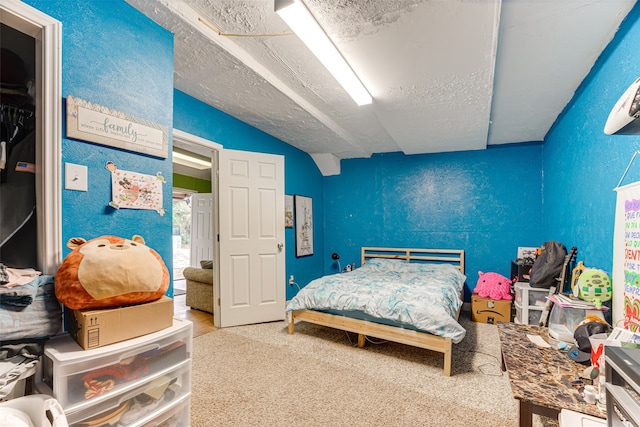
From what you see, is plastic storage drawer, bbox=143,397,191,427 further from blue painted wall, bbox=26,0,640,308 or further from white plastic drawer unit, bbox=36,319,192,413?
blue painted wall, bbox=26,0,640,308

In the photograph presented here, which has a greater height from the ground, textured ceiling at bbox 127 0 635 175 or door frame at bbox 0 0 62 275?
textured ceiling at bbox 127 0 635 175

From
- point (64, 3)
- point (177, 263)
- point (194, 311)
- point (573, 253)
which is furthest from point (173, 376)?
point (177, 263)

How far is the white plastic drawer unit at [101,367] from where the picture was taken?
109 cm

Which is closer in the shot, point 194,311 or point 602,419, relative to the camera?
point 602,419

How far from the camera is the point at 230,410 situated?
6.07 feet

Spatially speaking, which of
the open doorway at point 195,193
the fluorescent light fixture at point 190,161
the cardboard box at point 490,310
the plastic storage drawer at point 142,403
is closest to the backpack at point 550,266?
the cardboard box at point 490,310

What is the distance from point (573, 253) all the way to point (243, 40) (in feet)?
10.9

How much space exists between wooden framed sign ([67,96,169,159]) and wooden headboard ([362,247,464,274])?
153 inches

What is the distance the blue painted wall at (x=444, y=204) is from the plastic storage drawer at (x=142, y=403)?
13.1 ft

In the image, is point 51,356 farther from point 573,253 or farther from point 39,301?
point 573,253

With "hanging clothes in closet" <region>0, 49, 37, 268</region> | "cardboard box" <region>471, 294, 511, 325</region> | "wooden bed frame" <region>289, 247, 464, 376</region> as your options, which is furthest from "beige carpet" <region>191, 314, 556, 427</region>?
"hanging clothes in closet" <region>0, 49, 37, 268</region>

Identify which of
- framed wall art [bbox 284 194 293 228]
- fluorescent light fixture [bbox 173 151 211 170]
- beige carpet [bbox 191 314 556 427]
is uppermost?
fluorescent light fixture [bbox 173 151 211 170]

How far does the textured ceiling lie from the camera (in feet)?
5.39

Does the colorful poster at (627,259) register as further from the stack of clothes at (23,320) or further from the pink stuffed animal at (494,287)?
the stack of clothes at (23,320)
